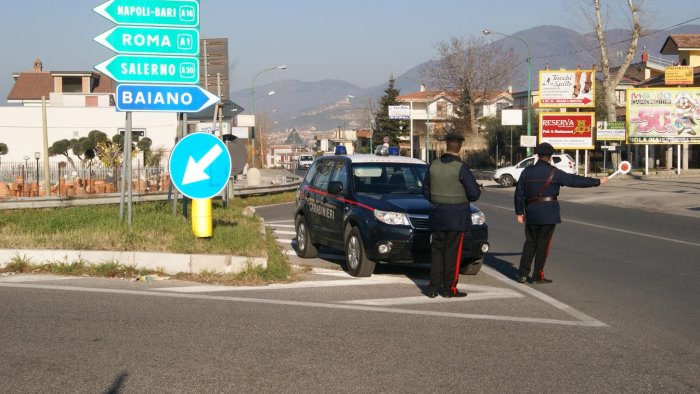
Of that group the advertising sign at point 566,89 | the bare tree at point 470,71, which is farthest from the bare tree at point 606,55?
the bare tree at point 470,71

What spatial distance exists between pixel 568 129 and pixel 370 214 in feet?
131

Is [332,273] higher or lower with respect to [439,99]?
lower

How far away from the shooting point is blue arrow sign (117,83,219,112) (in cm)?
1241

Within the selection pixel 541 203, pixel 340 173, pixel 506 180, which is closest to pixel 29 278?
pixel 340 173

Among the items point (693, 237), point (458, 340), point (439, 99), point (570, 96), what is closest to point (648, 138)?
point (570, 96)

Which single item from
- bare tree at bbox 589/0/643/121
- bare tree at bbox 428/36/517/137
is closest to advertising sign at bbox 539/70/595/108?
bare tree at bbox 589/0/643/121

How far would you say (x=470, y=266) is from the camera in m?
11.1

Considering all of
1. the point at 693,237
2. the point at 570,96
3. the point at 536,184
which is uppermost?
the point at 570,96

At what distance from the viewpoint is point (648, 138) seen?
4709 centimetres

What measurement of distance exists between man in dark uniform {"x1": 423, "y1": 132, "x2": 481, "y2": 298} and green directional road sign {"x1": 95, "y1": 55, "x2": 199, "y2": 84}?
497cm

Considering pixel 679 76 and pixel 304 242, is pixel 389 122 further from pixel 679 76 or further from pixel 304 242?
pixel 304 242

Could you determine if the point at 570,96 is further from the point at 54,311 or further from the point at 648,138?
the point at 54,311

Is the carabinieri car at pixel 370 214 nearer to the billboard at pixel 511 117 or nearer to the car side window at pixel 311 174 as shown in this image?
the car side window at pixel 311 174

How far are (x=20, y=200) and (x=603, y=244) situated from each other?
1339 centimetres
